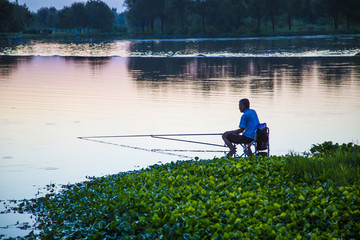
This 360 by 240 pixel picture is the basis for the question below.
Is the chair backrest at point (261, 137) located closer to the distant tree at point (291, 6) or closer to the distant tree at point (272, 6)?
Answer: the distant tree at point (291, 6)

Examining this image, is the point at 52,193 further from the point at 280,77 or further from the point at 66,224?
the point at 280,77

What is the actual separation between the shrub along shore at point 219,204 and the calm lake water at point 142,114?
1153mm

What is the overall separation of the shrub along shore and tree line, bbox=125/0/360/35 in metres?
107

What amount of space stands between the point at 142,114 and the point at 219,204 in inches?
511

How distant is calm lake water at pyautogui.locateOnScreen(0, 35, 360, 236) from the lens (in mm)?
13430

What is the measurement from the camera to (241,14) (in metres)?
122

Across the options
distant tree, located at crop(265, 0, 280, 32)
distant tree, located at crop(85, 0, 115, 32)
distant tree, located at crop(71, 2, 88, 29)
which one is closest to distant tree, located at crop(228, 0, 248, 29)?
distant tree, located at crop(265, 0, 280, 32)

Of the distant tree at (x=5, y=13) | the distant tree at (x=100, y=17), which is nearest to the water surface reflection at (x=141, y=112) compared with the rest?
the distant tree at (x=5, y=13)

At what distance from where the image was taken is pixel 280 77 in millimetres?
32969

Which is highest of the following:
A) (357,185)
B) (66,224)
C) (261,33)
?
(261,33)

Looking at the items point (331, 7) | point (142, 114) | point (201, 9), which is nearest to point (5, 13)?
point (201, 9)

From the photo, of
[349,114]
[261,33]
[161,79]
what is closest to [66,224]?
[349,114]

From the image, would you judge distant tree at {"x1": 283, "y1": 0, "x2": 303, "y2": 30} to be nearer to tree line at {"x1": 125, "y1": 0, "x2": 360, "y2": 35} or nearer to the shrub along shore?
tree line at {"x1": 125, "y1": 0, "x2": 360, "y2": 35}

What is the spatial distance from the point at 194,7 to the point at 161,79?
102 meters
